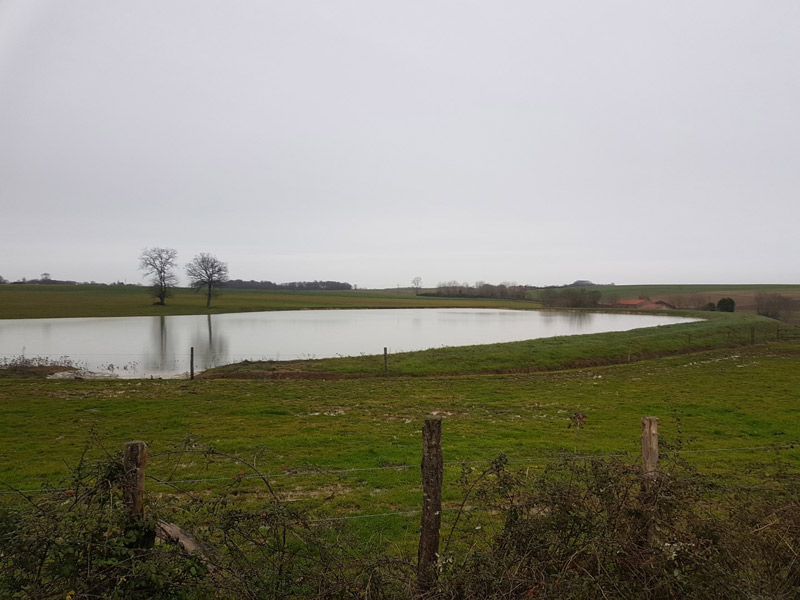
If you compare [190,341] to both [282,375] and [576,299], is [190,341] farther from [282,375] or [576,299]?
[576,299]

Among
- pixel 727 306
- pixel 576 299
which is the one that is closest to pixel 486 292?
pixel 576 299

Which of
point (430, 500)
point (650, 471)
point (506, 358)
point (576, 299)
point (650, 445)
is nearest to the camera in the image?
point (430, 500)

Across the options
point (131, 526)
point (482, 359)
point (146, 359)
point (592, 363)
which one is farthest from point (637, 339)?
point (131, 526)

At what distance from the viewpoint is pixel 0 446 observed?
9797mm

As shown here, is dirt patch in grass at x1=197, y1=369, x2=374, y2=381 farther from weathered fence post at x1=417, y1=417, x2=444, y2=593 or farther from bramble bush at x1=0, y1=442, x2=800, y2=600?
weathered fence post at x1=417, y1=417, x2=444, y2=593

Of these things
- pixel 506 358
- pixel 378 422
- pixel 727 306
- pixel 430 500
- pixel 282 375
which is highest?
pixel 430 500

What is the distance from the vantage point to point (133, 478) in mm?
3443

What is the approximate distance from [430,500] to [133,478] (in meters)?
2.34

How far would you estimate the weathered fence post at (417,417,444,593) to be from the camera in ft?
11.8

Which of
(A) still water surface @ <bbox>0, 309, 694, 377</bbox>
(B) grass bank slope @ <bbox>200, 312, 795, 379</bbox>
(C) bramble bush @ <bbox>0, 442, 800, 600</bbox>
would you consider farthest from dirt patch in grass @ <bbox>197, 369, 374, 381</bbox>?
(C) bramble bush @ <bbox>0, 442, 800, 600</bbox>

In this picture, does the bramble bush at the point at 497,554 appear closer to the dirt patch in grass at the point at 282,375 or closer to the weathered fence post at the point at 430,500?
the weathered fence post at the point at 430,500

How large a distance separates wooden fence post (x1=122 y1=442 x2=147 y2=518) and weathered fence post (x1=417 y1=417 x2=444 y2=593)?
222 cm

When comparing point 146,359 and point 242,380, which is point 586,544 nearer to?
point 242,380

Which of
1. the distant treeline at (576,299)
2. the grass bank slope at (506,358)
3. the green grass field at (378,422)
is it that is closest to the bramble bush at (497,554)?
the green grass field at (378,422)
